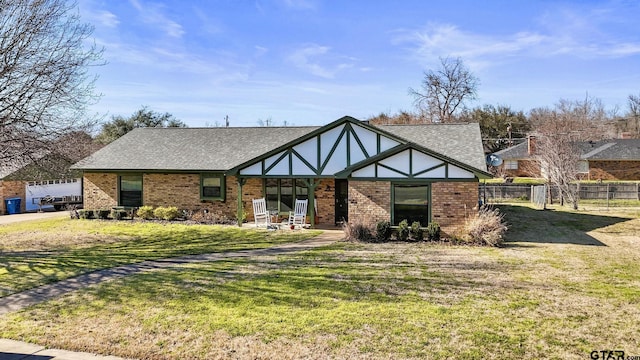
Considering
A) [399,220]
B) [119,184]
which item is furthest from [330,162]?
[119,184]

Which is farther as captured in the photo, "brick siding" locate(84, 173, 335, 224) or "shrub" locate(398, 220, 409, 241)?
"brick siding" locate(84, 173, 335, 224)

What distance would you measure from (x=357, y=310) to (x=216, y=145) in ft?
52.7

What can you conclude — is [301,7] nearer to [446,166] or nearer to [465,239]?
[446,166]

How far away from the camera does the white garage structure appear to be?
2716cm

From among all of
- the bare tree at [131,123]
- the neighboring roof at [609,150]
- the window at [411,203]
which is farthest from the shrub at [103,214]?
the neighboring roof at [609,150]

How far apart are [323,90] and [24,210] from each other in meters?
21.3

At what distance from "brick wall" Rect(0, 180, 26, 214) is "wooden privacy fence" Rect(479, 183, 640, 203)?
28.6m

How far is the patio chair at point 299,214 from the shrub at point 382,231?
3.97 metres

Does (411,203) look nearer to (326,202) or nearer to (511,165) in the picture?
(326,202)

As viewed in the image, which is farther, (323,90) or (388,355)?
(323,90)

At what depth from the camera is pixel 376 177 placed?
15.5 meters

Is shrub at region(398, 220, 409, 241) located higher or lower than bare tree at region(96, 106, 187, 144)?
lower

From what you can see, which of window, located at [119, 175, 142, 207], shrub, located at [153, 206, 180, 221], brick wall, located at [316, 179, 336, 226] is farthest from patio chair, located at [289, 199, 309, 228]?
window, located at [119, 175, 142, 207]

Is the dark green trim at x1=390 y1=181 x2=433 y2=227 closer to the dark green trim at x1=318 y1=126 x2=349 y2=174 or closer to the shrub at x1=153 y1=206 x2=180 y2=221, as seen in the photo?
the dark green trim at x1=318 y1=126 x2=349 y2=174
